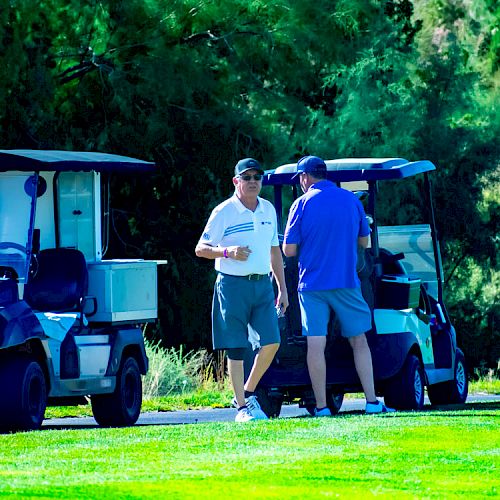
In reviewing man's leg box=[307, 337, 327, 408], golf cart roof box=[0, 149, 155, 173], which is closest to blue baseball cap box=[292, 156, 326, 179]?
man's leg box=[307, 337, 327, 408]

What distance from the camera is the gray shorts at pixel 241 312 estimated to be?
10469mm

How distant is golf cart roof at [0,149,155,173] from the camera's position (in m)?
11.6

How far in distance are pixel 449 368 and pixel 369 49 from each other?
10.3m

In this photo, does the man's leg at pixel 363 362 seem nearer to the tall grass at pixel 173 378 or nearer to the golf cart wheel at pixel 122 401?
the golf cart wheel at pixel 122 401

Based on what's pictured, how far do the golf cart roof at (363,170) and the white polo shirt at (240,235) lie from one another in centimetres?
149

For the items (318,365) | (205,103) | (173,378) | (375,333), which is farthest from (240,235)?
(205,103)

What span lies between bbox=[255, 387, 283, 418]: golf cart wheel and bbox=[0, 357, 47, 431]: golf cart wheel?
1811 mm

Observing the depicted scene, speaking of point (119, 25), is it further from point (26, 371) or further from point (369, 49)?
point (26, 371)

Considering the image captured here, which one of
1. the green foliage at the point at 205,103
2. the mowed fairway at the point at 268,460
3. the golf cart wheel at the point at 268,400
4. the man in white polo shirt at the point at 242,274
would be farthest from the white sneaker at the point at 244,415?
the green foliage at the point at 205,103

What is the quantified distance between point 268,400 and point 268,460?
4342 millimetres

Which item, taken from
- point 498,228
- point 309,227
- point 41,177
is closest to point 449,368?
point 309,227

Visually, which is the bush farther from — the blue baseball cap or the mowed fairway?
the mowed fairway

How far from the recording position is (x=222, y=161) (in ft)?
71.2

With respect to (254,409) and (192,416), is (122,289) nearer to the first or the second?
(192,416)
